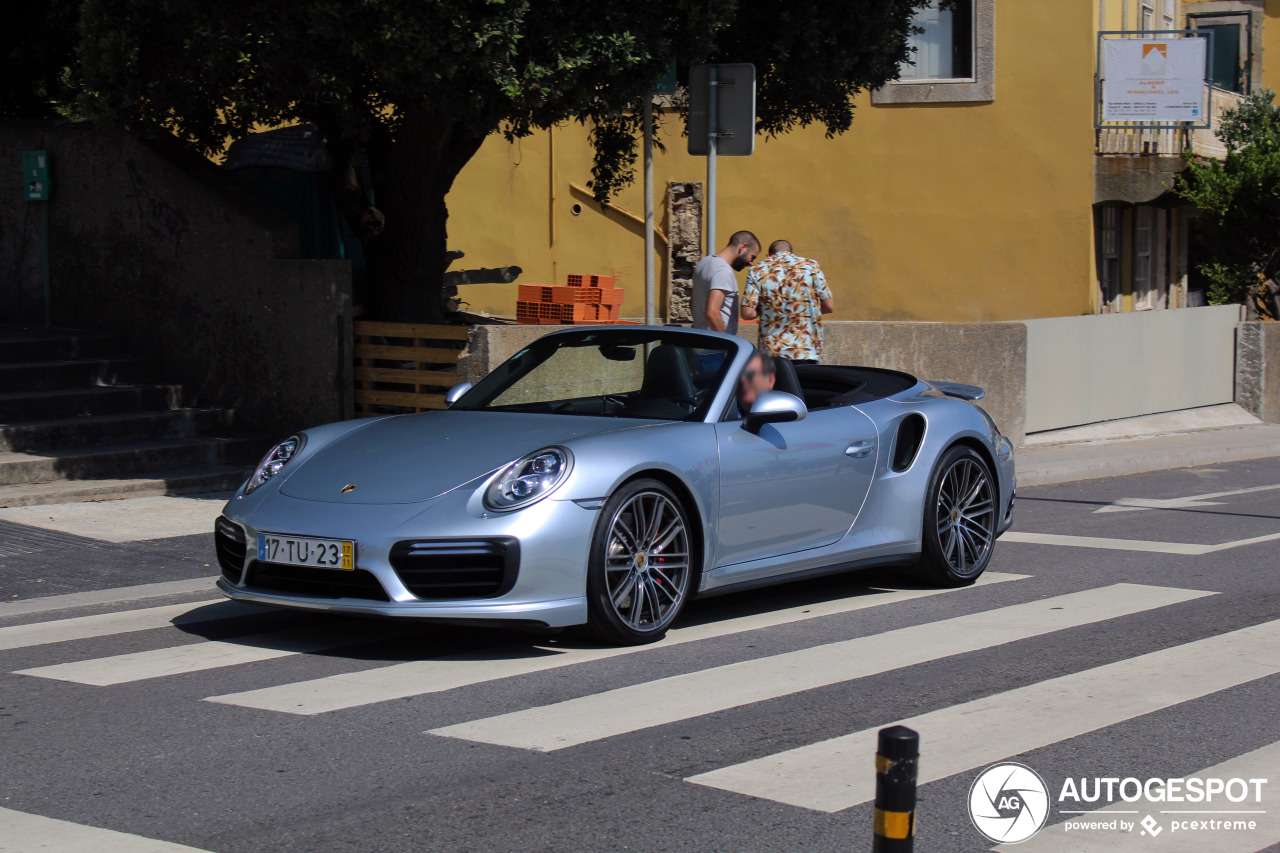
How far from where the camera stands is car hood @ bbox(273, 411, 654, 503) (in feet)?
19.7

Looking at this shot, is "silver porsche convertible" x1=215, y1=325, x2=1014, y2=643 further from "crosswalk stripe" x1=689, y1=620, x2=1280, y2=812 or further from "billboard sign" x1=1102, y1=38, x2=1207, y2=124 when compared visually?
"billboard sign" x1=1102, y1=38, x2=1207, y2=124

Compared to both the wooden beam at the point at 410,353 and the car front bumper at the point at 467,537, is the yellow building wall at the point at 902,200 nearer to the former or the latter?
the wooden beam at the point at 410,353

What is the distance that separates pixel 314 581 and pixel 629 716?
1536 millimetres

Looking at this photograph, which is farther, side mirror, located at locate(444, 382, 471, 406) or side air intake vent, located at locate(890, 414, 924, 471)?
side air intake vent, located at locate(890, 414, 924, 471)

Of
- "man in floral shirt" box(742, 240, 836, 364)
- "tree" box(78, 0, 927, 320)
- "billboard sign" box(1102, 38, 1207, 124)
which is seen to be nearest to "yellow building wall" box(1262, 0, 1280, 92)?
"billboard sign" box(1102, 38, 1207, 124)

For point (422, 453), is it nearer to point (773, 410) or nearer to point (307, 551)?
point (307, 551)

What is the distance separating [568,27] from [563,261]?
12918 millimetres

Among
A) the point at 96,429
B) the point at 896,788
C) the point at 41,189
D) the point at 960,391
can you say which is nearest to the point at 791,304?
the point at 960,391

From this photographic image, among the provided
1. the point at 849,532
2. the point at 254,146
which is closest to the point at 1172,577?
the point at 849,532

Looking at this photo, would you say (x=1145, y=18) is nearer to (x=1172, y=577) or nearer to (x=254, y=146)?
(x=254, y=146)

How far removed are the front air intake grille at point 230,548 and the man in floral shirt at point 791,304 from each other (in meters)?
5.71

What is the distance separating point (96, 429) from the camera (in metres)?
11.3

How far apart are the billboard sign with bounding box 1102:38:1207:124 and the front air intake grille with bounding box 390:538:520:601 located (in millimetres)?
16920

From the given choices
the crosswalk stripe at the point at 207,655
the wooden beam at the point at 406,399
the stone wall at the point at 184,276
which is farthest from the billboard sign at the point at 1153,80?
the crosswalk stripe at the point at 207,655
